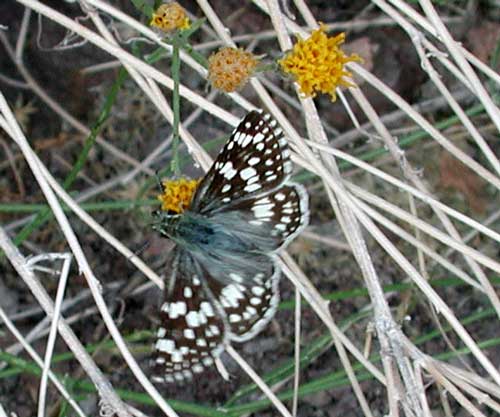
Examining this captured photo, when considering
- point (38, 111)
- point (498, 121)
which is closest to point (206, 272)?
point (498, 121)

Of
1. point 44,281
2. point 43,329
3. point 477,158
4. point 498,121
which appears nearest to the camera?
point 498,121

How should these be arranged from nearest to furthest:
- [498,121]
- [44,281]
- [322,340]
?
[498,121] < [322,340] < [44,281]

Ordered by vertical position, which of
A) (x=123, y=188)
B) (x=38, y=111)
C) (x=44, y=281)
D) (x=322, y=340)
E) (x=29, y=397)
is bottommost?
(x=322, y=340)

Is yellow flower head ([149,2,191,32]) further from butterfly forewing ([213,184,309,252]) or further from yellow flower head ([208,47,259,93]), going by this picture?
butterfly forewing ([213,184,309,252])

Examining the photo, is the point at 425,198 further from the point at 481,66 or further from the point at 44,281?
the point at 44,281

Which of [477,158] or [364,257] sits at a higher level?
[477,158]

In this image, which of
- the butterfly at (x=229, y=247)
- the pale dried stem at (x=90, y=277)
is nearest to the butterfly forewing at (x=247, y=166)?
the butterfly at (x=229, y=247)
